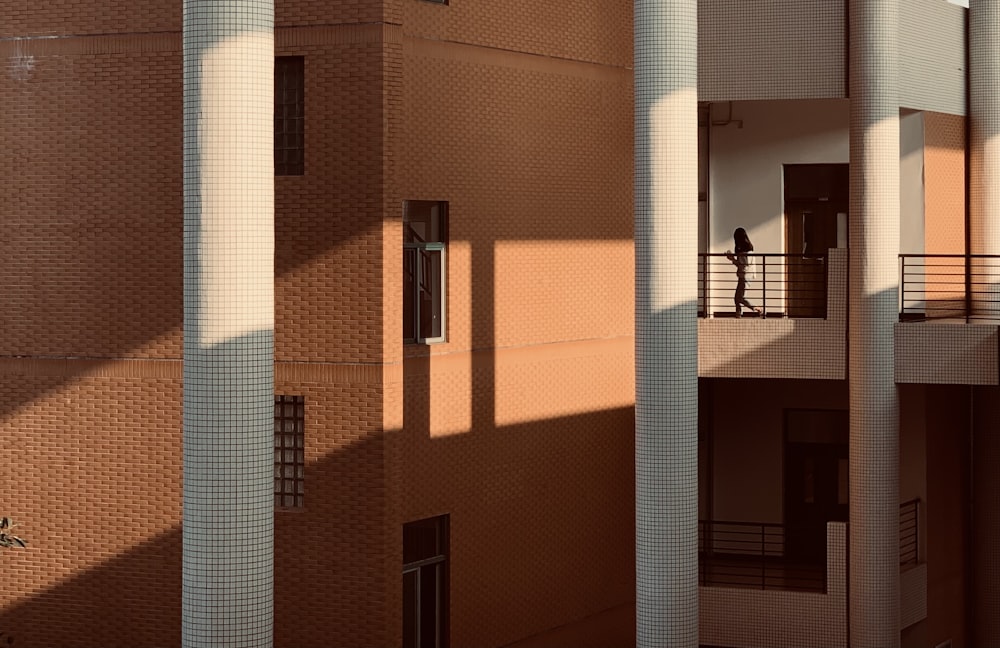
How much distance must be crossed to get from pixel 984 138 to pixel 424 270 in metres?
7.77

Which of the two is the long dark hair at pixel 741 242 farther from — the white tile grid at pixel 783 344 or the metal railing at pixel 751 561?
the metal railing at pixel 751 561

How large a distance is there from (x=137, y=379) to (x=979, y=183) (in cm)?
1079

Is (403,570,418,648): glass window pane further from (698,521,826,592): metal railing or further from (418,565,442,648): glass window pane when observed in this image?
(698,521,826,592): metal railing

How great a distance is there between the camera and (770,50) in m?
16.3

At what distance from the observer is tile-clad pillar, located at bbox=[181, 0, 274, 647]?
11664 mm

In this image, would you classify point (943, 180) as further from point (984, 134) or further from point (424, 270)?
point (424, 270)

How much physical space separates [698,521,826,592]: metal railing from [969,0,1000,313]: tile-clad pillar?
4.10m

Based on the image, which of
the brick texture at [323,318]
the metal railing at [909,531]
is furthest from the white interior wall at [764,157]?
the metal railing at [909,531]

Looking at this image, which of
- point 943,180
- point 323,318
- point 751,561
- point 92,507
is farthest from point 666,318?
point 92,507

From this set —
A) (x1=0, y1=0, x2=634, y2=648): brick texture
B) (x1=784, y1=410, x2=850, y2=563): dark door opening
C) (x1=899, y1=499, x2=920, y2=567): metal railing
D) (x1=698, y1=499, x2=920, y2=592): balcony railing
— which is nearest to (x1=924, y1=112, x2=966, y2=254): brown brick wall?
(x1=784, y1=410, x2=850, y2=563): dark door opening

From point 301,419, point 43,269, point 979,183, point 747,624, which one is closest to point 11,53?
point 43,269

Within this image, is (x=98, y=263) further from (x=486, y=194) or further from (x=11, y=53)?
(x=486, y=194)

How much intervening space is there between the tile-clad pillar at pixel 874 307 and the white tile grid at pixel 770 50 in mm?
282

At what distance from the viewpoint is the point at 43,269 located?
49.5ft
